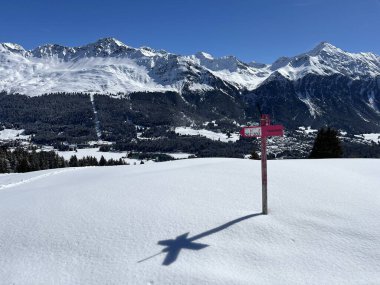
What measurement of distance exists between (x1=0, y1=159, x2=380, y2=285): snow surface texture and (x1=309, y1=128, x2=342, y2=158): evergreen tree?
34.5 m

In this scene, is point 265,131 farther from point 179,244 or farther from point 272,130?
point 179,244

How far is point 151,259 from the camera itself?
882 cm

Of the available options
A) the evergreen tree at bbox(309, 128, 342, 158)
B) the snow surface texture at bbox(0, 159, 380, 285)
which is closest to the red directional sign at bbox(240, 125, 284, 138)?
the snow surface texture at bbox(0, 159, 380, 285)

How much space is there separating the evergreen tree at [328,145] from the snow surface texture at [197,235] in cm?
3448

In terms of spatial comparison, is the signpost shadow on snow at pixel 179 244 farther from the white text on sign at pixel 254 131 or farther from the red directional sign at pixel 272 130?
the red directional sign at pixel 272 130

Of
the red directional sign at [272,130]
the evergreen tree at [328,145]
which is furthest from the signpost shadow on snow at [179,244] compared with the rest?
the evergreen tree at [328,145]

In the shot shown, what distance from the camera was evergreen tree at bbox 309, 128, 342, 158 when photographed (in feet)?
156

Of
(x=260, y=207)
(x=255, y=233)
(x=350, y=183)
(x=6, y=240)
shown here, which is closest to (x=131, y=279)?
(x=255, y=233)

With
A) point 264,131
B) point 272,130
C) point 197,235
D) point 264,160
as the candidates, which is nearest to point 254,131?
point 264,131

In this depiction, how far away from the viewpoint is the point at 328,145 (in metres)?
48.0

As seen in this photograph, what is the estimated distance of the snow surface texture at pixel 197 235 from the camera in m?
8.36

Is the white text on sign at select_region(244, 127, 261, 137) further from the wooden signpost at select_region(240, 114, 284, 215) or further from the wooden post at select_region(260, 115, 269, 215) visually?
the wooden post at select_region(260, 115, 269, 215)

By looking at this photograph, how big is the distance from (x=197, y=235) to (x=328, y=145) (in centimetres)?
4259

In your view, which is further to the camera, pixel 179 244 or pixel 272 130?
pixel 272 130
